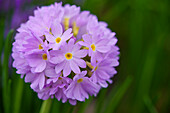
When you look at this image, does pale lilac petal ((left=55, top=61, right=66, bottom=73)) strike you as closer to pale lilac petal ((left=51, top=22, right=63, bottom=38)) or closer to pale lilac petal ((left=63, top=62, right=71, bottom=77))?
pale lilac petal ((left=63, top=62, right=71, bottom=77))

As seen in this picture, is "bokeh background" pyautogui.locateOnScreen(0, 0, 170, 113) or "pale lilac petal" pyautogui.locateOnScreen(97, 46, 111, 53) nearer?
"pale lilac petal" pyautogui.locateOnScreen(97, 46, 111, 53)

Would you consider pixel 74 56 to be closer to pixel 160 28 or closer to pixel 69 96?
pixel 69 96

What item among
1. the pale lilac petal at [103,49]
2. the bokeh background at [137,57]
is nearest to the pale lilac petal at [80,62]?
the pale lilac petal at [103,49]

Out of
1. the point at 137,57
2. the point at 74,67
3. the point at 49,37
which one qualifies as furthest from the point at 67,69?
the point at 137,57

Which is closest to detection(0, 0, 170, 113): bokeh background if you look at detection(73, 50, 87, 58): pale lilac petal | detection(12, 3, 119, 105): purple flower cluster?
detection(12, 3, 119, 105): purple flower cluster

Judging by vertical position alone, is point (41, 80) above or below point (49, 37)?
below

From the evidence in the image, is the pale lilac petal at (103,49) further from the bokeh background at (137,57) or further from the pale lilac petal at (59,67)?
the bokeh background at (137,57)

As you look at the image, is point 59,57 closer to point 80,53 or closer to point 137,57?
point 80,53

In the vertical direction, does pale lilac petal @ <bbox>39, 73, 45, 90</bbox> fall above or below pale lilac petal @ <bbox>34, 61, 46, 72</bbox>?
below
